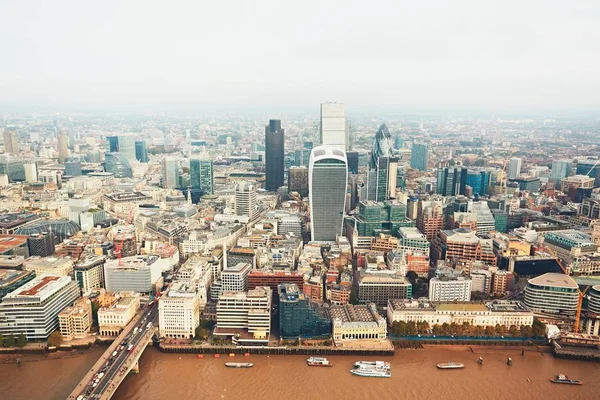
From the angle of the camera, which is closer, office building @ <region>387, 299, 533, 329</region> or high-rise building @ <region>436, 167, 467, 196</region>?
office building @ <region>387, 299, 533, 329</region>

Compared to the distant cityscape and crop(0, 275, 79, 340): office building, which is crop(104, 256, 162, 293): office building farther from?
crop(0, 275, 79, 340): office building

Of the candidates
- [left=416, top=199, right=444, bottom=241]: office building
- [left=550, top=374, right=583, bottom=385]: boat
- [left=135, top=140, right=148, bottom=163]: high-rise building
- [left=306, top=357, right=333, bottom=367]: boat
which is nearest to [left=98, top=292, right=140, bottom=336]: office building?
[left=306, top=357, right=333, bottom=367]: boat

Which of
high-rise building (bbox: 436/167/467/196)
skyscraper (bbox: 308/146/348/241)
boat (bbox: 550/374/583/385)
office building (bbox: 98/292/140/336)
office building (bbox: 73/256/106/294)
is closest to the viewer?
boat (bbox: 550/374/583/385)

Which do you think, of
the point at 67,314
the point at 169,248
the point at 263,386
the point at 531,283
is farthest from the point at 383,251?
the point at 67,314

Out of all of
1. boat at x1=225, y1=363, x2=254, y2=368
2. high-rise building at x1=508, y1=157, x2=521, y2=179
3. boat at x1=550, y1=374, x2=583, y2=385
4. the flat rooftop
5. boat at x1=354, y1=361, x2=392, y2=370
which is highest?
high-rise building at x1=508, y1=157, x2=521, y2=179

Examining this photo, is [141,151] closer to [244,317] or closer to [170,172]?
[170,172]

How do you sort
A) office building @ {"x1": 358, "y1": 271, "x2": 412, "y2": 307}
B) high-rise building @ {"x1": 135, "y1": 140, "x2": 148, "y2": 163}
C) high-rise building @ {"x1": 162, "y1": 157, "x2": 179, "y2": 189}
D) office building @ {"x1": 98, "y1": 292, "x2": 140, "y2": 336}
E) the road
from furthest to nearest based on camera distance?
1. high-rise building @ {"x1": 135, "y1": 140, "x2": 148, "y2": 163}
2. high-rise building @ {"x1": 162, "y1": 157, "x2": 179, "y2": 189}
3. office building @ {"x1": 358, "y1": 271, "x2": 412, "y2": 307}
4. office building @ {"x1": 98, "y1": 292, "x2": 140, "y2": 336}
5. the road

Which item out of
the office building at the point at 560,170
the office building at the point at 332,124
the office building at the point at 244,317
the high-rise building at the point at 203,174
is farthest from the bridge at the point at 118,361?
the office building at the point at 560,170
